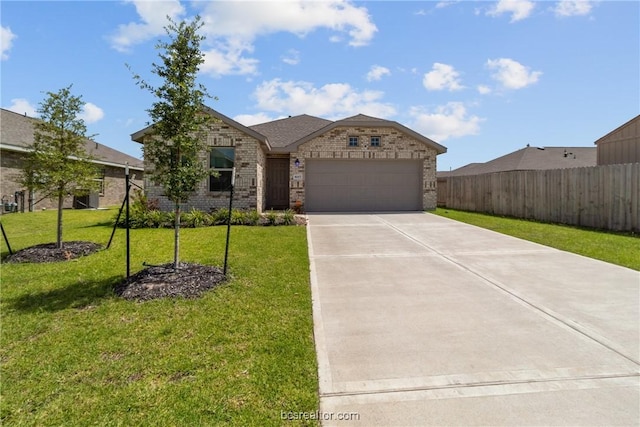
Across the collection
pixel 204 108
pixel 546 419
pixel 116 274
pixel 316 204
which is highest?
pixel 204 108

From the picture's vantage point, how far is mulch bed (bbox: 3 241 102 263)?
688 cm

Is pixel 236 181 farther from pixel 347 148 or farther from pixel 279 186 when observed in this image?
pixel 347 148

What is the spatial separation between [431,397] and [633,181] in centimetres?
1140

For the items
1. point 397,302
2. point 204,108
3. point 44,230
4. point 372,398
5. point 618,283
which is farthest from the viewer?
point 44,230

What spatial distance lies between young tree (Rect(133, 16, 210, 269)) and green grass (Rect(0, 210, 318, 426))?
5.85 feet

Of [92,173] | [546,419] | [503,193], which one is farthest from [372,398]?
[503,193]

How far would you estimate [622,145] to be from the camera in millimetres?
17203

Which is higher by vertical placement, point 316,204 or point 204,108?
point 204,108

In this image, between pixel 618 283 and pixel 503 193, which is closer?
pixel 618 283

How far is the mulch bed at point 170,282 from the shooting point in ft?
15.8

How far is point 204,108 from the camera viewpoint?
5.73 metres

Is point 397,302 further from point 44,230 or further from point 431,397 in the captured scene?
point 44,230

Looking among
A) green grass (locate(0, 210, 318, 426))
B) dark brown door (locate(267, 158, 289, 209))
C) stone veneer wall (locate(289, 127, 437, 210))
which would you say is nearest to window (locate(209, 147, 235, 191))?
stone veneer wall (locate(289, 127, 437, 210))

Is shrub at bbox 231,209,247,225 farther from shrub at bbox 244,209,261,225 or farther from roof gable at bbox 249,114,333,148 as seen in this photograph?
roof gable at bbox 249,114,333,148
